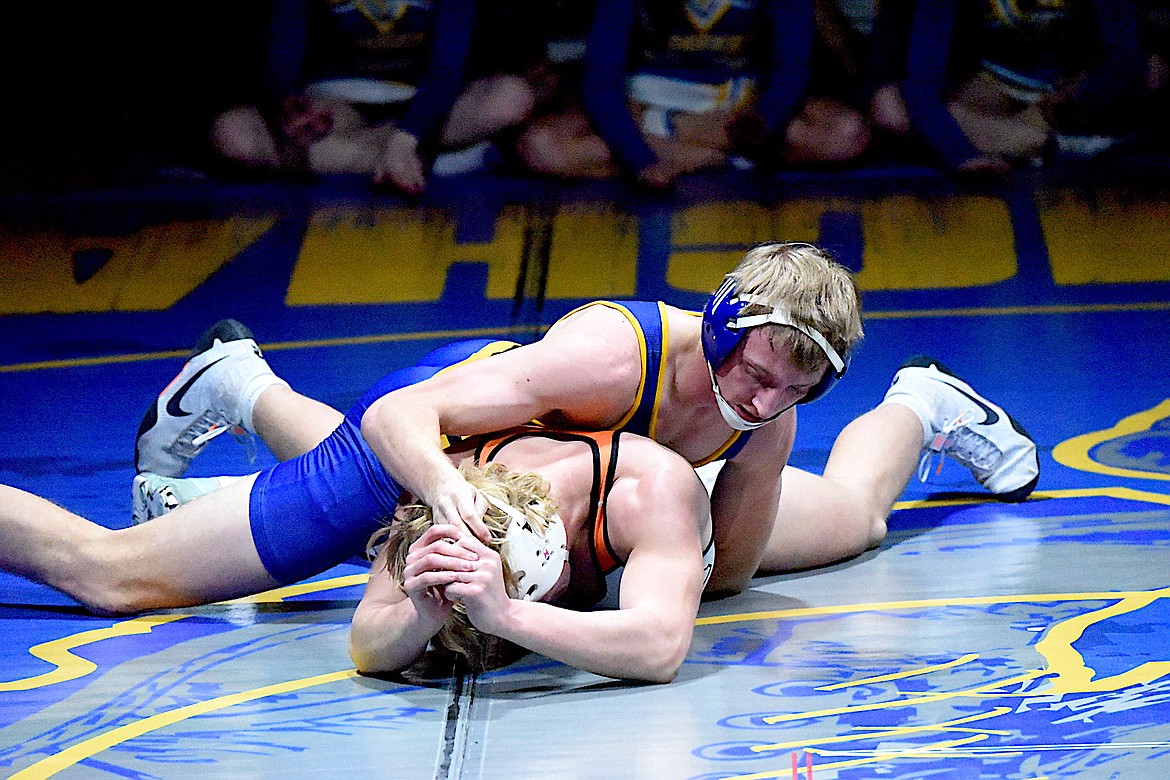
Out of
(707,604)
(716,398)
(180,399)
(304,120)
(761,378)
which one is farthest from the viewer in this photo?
(304,120)

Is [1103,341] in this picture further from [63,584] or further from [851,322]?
[63,584]

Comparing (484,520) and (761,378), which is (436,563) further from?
(761,378)

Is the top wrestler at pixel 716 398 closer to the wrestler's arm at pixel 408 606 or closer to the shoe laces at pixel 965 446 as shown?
the wrestler's arm at pixel 408 606

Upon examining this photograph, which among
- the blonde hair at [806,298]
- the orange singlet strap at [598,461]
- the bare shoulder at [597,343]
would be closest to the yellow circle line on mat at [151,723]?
the orange singlet strap at [598,461]

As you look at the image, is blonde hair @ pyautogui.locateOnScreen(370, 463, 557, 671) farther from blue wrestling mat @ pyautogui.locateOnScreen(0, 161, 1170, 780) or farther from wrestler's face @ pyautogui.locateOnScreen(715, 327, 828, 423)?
wrestler's face @ pyautogui.locateOnScreen(715, 327, 828, 423)

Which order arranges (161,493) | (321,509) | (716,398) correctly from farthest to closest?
(161,493), (321,509), (716,398)

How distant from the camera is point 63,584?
319cm

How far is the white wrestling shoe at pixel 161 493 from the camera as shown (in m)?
3.49

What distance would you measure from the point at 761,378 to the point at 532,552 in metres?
0.57

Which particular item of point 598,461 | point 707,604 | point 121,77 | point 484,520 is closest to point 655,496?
point 598,461

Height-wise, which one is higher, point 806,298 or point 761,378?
point 806,298

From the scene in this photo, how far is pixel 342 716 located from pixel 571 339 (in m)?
0.82

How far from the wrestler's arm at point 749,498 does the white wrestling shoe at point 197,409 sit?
1186 millimetres

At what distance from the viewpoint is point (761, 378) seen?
9.30ft
